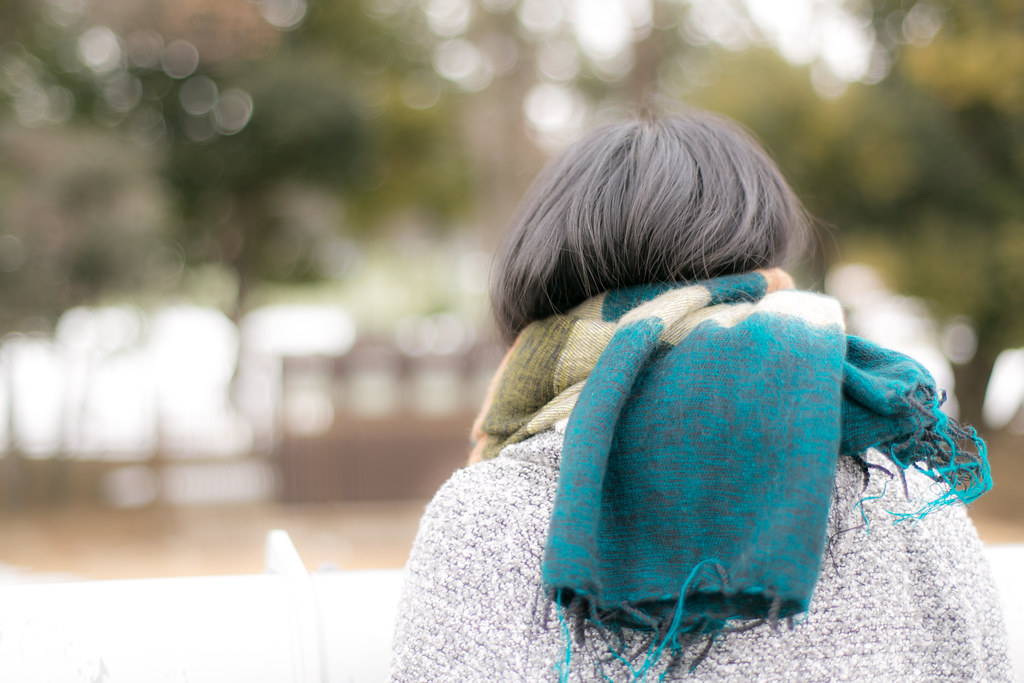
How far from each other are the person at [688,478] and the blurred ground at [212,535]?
193 inches

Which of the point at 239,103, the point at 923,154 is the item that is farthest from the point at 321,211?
the point at 923,154

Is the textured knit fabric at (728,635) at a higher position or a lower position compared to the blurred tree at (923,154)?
lower

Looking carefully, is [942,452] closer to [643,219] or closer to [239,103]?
[643,219]

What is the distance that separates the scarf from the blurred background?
5.02 metres

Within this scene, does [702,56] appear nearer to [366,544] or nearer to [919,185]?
[919,185]

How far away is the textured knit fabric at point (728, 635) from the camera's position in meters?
0.89

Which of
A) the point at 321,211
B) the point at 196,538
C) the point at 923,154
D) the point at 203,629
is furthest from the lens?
the point at 321,211

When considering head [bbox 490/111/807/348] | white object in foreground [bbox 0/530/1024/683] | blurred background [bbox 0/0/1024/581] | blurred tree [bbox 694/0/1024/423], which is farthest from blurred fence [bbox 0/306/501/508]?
head [bbox 490/111/807/348]

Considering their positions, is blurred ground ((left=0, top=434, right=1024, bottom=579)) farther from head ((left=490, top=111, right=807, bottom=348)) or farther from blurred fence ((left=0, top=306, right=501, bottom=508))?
head ((left=490, top=111, right=807, bottom=348))

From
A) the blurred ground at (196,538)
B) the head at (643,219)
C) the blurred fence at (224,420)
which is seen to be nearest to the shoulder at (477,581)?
the head at (643,219)

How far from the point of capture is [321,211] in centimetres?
850

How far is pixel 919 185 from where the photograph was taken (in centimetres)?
643

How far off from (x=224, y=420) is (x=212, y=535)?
1.44 m

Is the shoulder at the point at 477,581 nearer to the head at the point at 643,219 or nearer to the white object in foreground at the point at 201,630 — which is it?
the head at the point at 643,219
